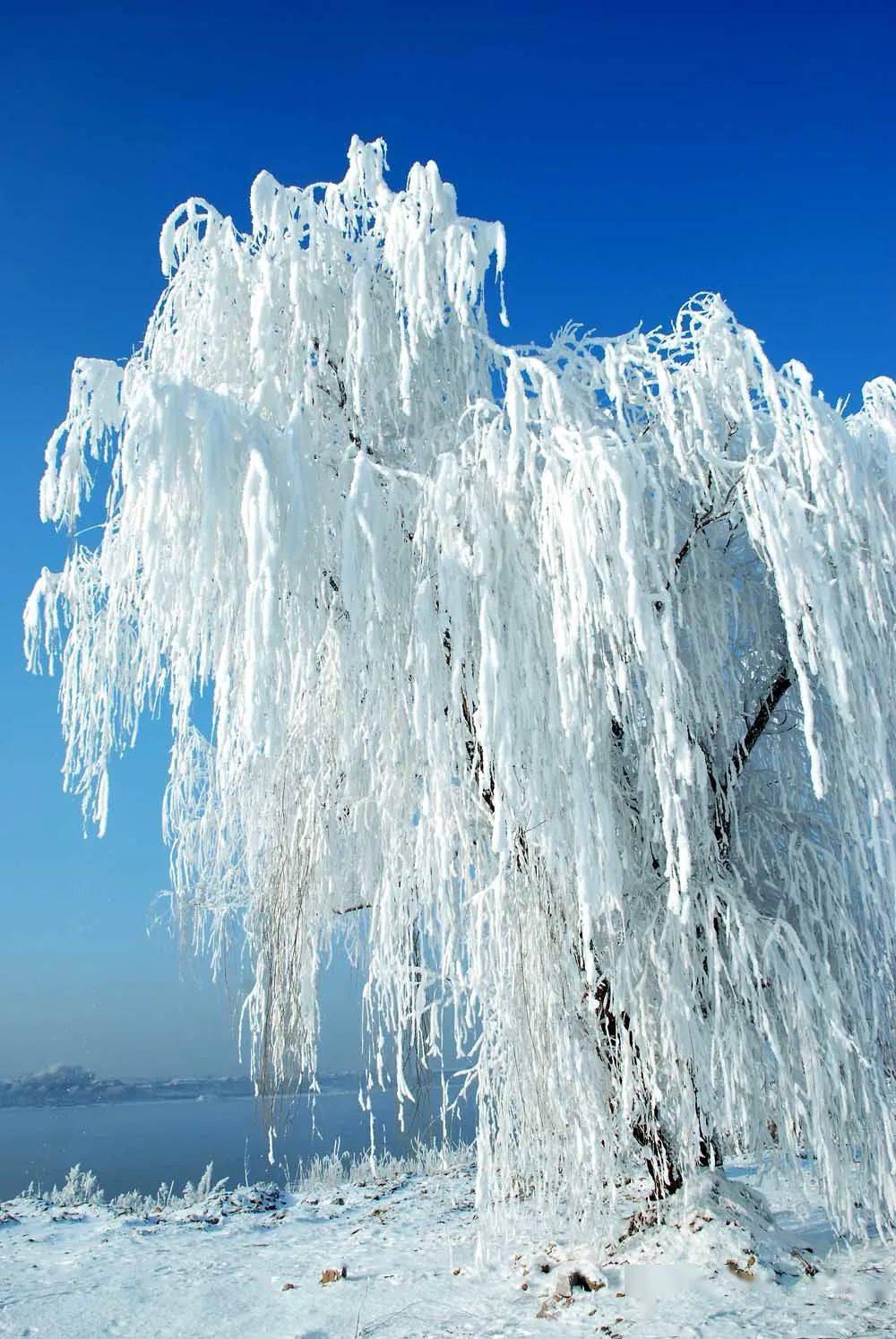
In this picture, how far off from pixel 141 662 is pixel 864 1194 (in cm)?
389

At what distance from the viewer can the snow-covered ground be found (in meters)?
3.30

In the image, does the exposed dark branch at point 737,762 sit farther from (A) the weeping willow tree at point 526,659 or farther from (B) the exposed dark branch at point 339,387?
(B) the exposed dark branch at point 339,387

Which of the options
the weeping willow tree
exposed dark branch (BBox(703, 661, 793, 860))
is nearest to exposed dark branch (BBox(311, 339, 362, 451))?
the weeping willow tree

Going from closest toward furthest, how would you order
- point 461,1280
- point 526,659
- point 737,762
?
point 526,659 → point 461,1280 → point 737,762

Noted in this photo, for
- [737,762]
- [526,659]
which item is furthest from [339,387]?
[737,762]

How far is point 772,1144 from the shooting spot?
12.5 ft

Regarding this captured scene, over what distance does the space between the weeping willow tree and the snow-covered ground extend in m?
0.30

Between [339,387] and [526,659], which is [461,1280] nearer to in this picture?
[526,659]

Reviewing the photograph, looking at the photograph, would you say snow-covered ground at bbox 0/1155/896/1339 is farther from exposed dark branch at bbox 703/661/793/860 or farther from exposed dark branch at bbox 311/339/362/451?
exposed dark branch at bbox 311/339/362/451

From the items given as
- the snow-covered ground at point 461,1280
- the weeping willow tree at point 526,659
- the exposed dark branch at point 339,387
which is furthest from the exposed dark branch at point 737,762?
the exposed dark branch at point 339,387

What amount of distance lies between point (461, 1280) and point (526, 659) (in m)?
2.89

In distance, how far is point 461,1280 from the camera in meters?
3.96

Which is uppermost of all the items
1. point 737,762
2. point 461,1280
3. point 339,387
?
point 339,387

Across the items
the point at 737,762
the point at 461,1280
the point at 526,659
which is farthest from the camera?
the point at 737,762
